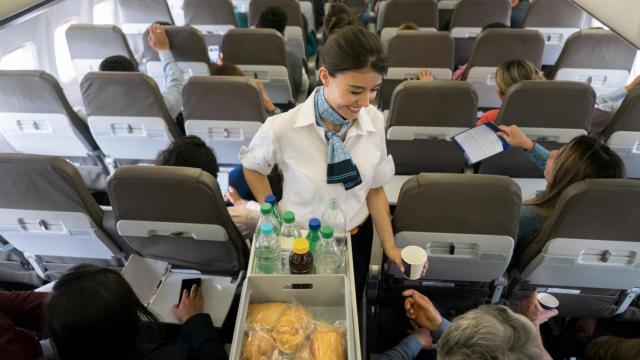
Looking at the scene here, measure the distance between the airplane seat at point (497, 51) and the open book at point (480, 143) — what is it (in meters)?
1.45

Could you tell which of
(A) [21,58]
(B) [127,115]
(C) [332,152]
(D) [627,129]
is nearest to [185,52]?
(B) [127,115]

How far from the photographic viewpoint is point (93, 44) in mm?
3990

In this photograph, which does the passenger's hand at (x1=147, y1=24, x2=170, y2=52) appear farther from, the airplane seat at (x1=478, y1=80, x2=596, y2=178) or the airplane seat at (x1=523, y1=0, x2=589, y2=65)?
the airplane seat at (x1=523, y1=0, x2=589, y2=65)

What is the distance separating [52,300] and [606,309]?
257cm

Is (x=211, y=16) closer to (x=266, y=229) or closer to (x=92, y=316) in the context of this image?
(x=266, y=229)

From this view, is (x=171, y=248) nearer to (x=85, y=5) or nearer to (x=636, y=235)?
(x=636, y=235)

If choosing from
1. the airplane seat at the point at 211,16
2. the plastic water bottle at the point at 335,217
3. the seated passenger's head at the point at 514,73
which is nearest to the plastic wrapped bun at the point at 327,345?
the plastic water bottle at the point at 335,217

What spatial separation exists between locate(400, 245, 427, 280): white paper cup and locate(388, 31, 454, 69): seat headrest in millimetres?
2545

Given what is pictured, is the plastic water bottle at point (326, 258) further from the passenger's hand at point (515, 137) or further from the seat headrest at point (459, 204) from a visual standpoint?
the passenger's hand at point (515, 137)

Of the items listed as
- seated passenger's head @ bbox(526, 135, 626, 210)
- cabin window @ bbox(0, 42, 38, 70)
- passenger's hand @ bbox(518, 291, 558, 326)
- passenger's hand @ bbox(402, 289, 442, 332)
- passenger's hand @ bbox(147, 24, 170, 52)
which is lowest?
passenger's hand @ bbox(518, 291, 558, 326)

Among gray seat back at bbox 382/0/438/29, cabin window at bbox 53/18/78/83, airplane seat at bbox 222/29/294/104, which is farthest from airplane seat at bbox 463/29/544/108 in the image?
cabin window at bbox 53/18/78/83

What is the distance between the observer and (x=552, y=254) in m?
1.84

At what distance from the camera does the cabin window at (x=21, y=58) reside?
4035 millimetres

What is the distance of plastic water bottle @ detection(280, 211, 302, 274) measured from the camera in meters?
1.49
